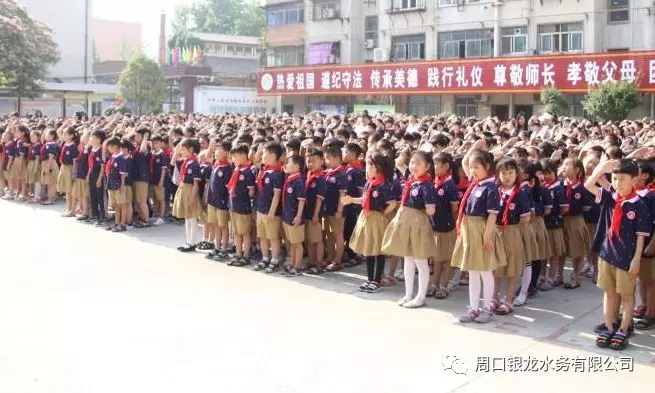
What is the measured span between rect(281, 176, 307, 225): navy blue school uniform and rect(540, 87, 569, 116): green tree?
55.1 feet

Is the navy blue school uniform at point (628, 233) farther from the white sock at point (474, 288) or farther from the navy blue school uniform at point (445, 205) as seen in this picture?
the navy blue school uniform at point (445, 205)

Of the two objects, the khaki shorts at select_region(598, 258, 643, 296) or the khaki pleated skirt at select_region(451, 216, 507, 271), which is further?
the khaki pleated skirt at select_region(451, 216, 507, 271)

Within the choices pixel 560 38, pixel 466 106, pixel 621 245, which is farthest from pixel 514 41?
pixel 621 245

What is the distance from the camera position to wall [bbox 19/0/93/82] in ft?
167

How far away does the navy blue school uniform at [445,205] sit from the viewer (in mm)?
6578

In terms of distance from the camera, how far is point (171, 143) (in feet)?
35.7

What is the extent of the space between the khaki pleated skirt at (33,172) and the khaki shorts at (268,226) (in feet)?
21.4

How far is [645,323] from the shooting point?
5.85 meters

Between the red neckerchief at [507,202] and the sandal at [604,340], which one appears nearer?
the sandal at [604,340]

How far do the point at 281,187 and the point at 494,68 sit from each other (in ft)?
65.1

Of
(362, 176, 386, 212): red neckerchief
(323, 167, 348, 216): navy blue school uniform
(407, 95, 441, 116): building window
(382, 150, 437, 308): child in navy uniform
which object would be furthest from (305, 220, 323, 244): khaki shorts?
(407, 95, 441, 116): building window

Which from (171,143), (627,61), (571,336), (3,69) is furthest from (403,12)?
(571,336)

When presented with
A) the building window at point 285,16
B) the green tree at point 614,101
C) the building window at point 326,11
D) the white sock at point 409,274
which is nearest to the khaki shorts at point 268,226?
the white sock at point 409,274

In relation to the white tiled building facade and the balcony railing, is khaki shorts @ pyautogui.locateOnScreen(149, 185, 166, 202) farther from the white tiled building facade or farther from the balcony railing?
the balcony railing
